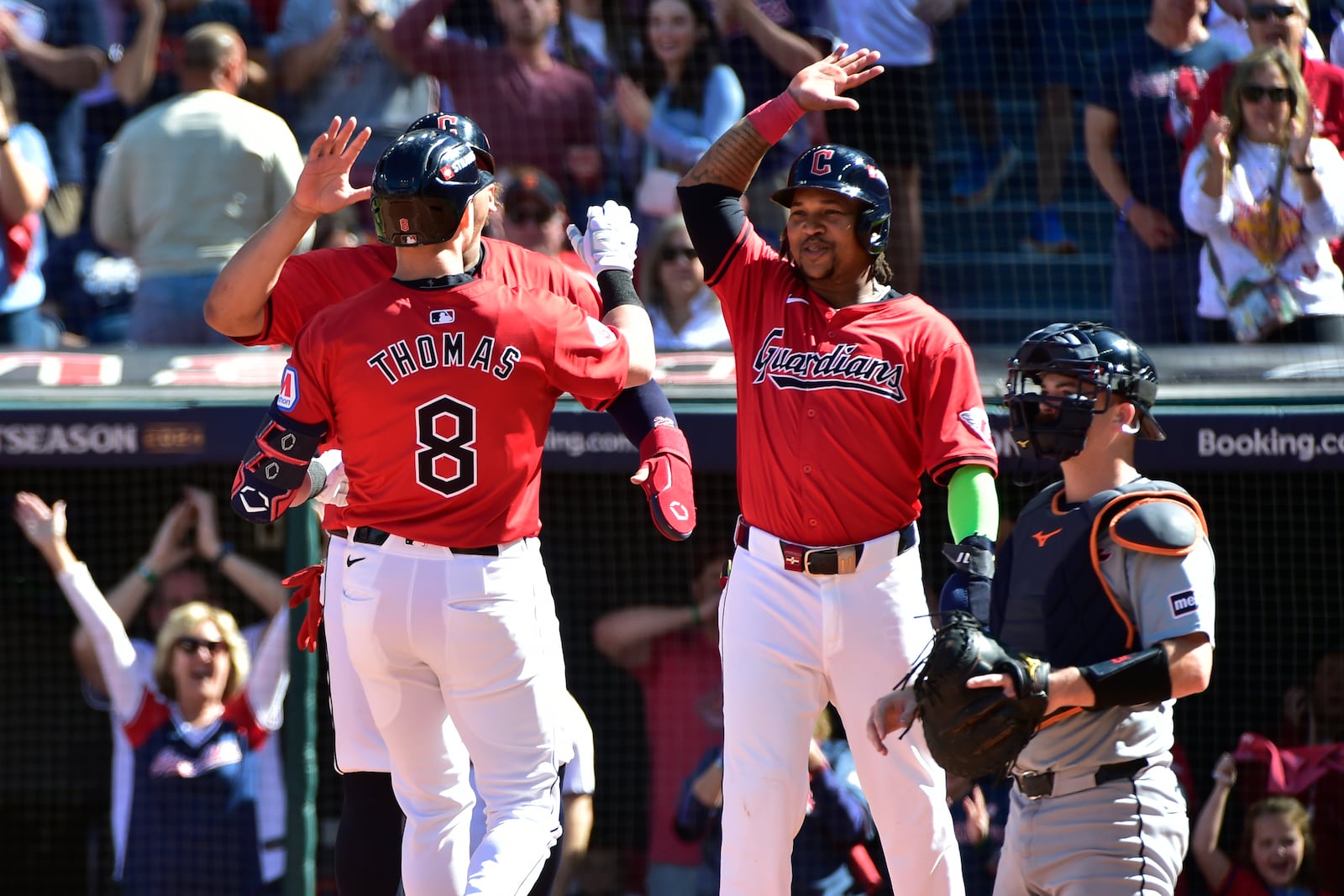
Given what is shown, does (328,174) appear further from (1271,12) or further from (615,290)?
(1271,12)

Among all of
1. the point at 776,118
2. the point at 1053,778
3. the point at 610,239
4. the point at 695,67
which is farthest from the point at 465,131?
the point at 695,67

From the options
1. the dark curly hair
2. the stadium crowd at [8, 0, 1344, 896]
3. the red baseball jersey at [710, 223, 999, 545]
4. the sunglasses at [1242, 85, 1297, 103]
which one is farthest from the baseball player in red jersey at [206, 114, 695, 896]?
the sunglasses at [1242, 85, 1297, 103]

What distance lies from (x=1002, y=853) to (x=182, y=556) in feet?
11.4

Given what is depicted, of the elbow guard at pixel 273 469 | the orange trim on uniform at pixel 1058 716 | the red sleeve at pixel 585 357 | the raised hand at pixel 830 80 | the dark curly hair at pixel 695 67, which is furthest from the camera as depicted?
the dark curly hair at pixel 695 67

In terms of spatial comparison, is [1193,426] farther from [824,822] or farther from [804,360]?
[804,360]

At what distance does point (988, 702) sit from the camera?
2.49m

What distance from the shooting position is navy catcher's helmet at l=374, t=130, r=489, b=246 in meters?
2.92

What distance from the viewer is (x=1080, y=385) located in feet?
8.99

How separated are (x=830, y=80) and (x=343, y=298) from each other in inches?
44.5

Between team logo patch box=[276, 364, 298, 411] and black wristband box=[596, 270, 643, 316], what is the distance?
0.67 meters

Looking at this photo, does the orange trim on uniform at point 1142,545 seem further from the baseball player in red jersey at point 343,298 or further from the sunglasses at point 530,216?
the sunglasses at point 530,216

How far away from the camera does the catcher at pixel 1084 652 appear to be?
2.49 meters

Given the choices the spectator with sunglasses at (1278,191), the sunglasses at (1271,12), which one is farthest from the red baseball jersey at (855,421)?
the sunglasses at (1271,12)

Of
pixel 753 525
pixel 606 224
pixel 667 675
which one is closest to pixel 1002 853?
pixel 753 525
